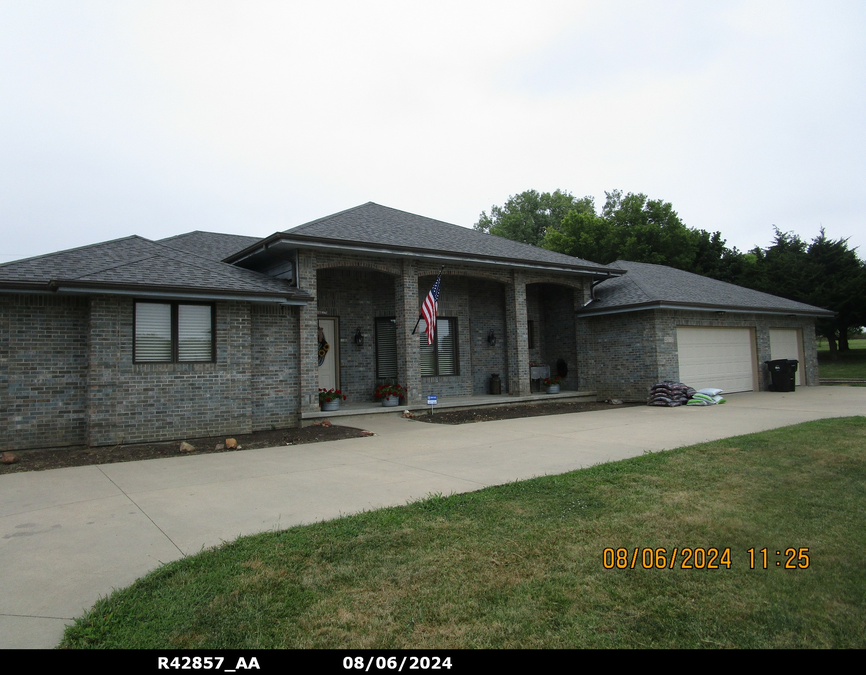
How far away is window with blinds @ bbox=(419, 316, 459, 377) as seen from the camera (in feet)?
51.8

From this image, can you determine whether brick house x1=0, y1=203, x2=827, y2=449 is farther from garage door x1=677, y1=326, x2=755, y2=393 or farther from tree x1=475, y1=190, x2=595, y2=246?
tree x1=475, y1=190, x2=595, y2=246

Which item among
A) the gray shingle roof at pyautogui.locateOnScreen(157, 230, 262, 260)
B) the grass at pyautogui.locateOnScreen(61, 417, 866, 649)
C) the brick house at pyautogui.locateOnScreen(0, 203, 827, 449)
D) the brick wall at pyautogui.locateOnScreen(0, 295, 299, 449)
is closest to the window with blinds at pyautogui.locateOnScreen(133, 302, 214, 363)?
the brick house at pyautogui.locateOnScreen(0, 203, 827, 449)

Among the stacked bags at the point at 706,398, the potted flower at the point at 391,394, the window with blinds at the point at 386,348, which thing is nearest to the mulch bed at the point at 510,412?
the potted flower at the point at 391,394

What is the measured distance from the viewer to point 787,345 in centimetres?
1977

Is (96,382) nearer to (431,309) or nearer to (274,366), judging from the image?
(274,366)

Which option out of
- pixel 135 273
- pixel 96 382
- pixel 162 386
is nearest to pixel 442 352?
pixel 162 386

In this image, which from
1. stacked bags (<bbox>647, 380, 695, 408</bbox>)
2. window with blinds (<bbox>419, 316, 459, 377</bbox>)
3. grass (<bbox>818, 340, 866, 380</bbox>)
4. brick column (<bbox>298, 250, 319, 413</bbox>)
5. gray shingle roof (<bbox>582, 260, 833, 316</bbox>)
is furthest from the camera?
grass (<bbox>818, 340, 866, 380</bbox>)

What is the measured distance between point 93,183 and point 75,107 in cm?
1234

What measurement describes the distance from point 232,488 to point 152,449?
3.72m

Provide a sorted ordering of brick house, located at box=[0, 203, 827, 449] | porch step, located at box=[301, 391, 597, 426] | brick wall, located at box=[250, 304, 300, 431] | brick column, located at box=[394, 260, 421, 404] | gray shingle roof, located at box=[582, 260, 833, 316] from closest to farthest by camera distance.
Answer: brick house, located at box=[0, 203, 827, 449]
brick wall, located at box=[250, 304, 300, 431]
porch step, located at box=[301, 391, 597, 426]
brick column, located at box=[394, 260, 421, 404]
gray shingle roof, located at box=[582, 260, 833, 316]

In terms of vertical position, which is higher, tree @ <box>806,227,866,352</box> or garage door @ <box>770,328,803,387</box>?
tree @ <box>806,227,866,352</box>

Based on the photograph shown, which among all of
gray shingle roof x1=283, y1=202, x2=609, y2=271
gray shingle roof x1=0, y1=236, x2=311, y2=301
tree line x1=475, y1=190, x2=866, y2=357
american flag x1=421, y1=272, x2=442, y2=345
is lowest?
american flag x1=421, y1=272, x2=442, y2=345

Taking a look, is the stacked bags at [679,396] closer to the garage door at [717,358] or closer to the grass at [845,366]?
the garage door at [717,358]

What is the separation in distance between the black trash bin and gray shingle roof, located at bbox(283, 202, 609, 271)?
712 centimetres
